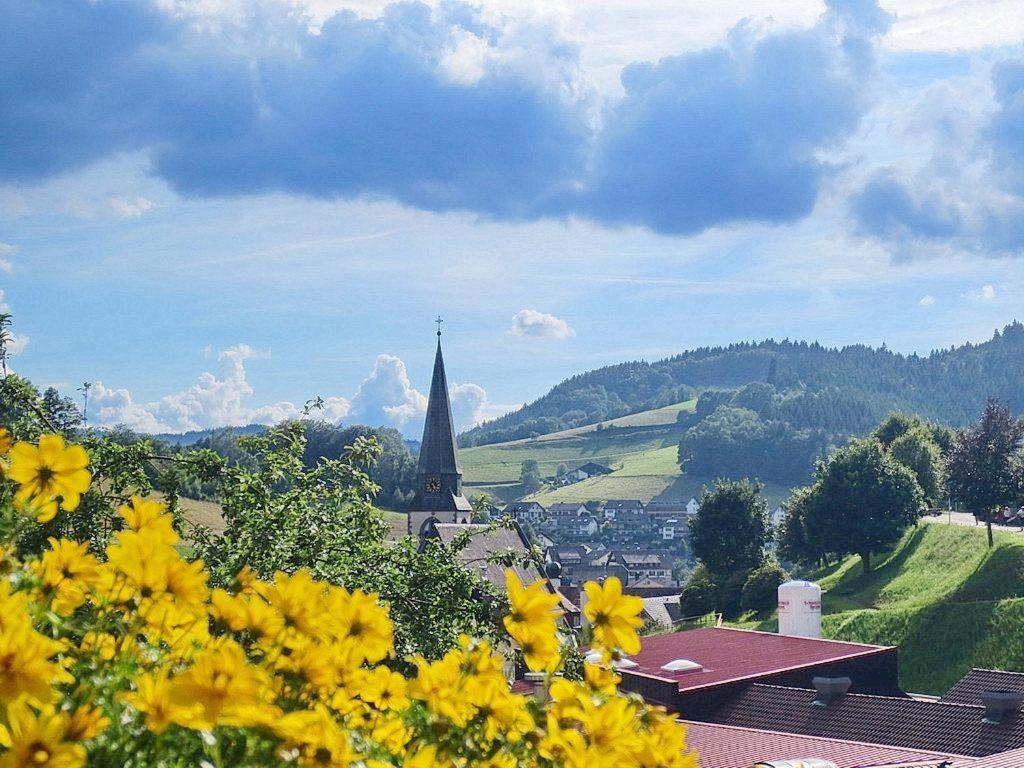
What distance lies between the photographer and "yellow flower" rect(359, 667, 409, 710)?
2.63 meters

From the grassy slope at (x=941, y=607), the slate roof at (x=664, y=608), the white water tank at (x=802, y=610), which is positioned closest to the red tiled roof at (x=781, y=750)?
the white water tank at (x=802, y=610)

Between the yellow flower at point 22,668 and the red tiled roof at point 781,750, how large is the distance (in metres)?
13.7

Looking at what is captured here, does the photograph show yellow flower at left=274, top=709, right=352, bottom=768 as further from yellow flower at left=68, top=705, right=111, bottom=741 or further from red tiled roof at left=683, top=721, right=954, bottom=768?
red tiled roof at left=683, top=721, right=954, bottom=768

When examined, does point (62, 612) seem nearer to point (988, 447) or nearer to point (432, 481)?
point (988, 447)

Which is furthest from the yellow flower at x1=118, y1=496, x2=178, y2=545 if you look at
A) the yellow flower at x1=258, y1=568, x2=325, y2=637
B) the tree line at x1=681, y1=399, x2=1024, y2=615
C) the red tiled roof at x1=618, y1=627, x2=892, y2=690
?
the tree line at x1=681, y1=399, x2=1024, y2=615

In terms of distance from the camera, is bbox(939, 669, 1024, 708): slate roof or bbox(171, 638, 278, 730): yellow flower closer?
bbox(171, 638, 278, 730): yellow flower

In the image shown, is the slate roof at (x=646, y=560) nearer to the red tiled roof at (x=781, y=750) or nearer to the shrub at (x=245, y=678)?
the red tiled roof at (x=781, y=750)

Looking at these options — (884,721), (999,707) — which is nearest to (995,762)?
(999,707)

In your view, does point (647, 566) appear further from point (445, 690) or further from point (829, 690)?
point (445, 690)

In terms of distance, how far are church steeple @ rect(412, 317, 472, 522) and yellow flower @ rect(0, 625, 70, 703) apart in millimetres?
73710

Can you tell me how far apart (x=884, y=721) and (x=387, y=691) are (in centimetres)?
1920

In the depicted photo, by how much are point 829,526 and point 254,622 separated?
2148 inches

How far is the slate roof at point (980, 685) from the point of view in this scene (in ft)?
81.8

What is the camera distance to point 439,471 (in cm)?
7738
